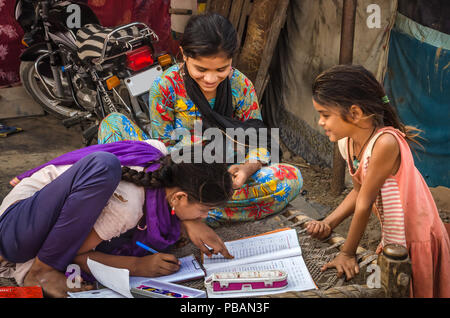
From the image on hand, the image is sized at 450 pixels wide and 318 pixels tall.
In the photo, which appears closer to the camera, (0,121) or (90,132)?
(90,132)

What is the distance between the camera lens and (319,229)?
228cm

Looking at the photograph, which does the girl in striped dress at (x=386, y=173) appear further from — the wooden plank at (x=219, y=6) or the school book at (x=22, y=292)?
the wooden plank at (x=219, y=6)

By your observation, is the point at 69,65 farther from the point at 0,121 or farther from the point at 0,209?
the point at 0,209

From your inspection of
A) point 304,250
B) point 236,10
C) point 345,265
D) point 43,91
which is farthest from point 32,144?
point 345,265

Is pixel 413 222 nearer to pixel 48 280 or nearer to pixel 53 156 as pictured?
pixel 48 280

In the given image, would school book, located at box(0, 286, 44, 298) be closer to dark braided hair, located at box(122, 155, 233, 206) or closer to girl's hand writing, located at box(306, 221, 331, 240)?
dark braided hair, located at box(122, 155, 233, 206)

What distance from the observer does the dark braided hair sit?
1.82m

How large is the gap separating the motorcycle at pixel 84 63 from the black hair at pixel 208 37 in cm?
148

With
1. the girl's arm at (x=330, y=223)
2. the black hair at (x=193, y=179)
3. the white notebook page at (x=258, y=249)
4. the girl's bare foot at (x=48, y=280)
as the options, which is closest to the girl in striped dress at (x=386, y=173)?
the girl's arm at (x=330, y=223)

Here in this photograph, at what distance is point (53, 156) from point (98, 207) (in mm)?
2579

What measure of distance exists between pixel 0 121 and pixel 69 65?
45.1 inches

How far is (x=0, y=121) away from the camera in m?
4.74

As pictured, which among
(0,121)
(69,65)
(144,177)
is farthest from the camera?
(0,121)
